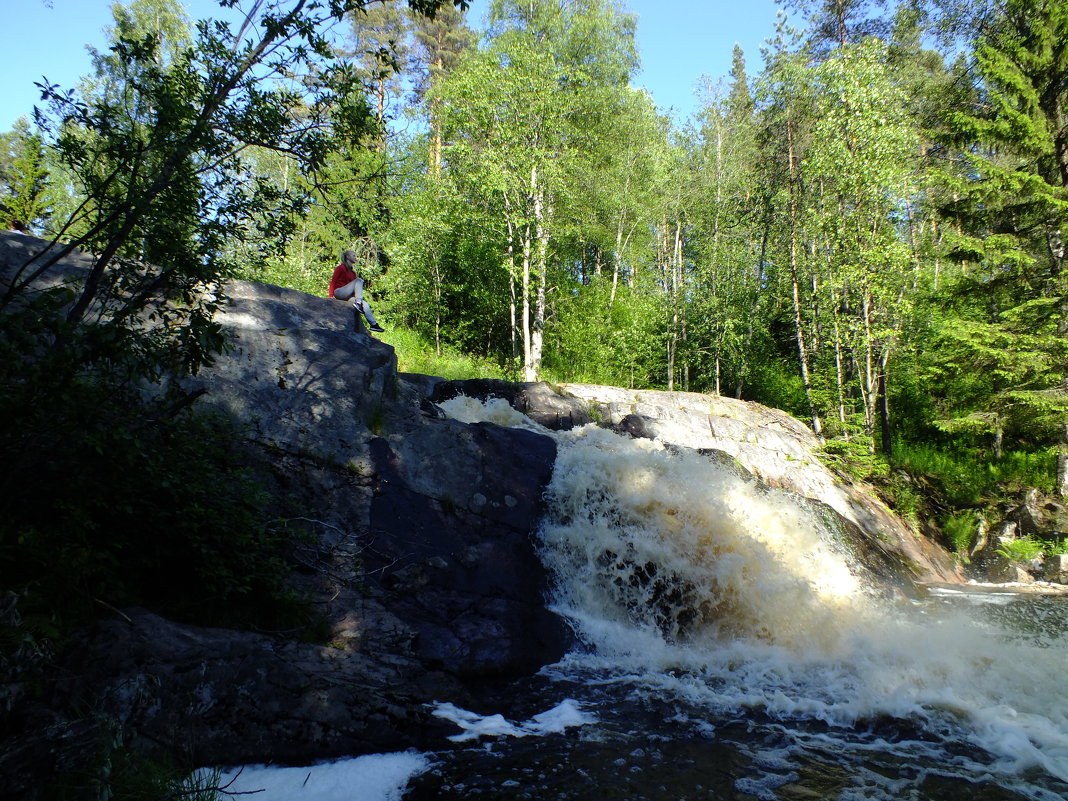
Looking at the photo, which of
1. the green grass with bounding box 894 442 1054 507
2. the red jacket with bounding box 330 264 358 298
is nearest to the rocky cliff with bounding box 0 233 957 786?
the red jacket with bounding box 330 264 358 298

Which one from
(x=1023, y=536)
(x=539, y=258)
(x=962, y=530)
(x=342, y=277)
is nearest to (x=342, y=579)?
(x=342, y=277)

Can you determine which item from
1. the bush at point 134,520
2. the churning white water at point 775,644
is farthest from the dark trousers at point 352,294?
the bush at point 134,520

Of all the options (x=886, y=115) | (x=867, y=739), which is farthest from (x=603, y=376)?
(x=867, y=739)

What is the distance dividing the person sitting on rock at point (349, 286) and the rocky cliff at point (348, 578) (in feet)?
2.40

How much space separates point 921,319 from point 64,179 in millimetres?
32152

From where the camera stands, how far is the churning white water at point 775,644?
489cm

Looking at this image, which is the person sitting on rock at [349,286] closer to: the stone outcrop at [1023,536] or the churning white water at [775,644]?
the churning white water at [775,644]

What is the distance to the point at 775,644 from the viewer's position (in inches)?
273

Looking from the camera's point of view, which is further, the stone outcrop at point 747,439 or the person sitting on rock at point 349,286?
the stone outcrop at point 747,439

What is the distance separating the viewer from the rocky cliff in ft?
13.4

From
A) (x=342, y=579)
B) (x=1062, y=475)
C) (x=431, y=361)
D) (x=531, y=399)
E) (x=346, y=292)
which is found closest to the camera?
(x=342, y=579)

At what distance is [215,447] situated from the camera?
4.95m

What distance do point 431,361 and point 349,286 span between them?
8273mm

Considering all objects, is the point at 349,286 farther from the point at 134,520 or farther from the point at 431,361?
the point at 431,361
